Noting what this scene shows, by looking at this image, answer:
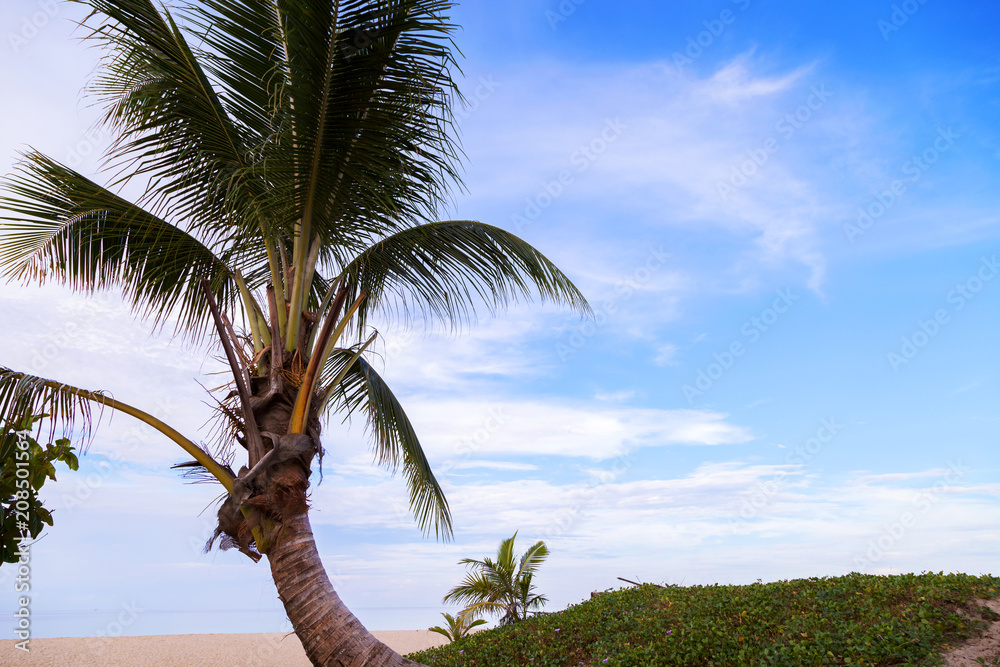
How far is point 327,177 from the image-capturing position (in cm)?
663

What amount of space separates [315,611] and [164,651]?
29.3 feet

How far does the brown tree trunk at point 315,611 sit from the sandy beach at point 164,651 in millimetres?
5488

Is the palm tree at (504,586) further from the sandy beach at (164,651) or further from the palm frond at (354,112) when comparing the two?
the palm frond at (354,112)

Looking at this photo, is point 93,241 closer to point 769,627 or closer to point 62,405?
point 62,405

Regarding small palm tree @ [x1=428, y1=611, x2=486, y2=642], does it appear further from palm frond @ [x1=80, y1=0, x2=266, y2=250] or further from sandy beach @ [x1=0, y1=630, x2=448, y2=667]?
palm frond @ [x1=80, y1=0, x2=266, y2=250]

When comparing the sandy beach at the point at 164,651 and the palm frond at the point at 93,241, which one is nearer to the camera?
the palm frond at the point at 93,241

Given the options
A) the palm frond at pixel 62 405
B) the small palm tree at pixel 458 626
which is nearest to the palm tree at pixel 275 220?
the palm frond at pixel 62 405

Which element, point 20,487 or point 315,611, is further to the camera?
point 315,611

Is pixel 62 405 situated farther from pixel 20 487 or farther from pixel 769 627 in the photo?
pixel 769 627

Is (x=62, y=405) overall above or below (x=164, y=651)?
above

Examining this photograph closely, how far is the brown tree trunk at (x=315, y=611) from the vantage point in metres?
6.02

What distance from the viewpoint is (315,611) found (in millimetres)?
6098

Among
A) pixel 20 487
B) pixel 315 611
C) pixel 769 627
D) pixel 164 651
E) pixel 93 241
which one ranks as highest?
pixel 93 241

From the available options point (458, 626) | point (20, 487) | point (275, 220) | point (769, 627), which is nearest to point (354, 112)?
point (275, 220)
